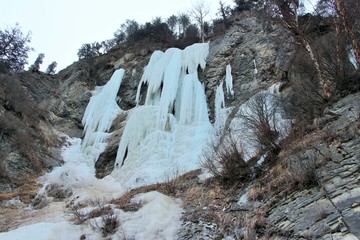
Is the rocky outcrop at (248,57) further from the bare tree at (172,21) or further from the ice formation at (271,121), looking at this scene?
the bare tree at (172,21)

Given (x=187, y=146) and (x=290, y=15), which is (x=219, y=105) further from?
(x=290, y=15)

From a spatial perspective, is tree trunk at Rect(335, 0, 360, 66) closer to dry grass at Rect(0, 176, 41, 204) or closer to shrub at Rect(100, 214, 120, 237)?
shrub at Rect(100, 214, 120, 237)

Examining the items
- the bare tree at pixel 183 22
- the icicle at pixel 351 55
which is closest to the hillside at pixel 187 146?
the icicle at pixel 351 55

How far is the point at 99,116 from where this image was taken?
2191 centimetres

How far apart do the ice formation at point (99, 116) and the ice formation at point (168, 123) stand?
2.05 metres

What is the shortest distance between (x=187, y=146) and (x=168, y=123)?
2.15 meters

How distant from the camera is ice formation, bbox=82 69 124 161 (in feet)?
64.9

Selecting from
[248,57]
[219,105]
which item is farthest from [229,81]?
[248,57]

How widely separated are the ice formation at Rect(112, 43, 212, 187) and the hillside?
0.07m

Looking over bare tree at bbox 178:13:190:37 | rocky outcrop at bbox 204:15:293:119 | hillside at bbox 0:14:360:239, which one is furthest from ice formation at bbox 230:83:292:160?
bare tree at bbox 178:13:190:37

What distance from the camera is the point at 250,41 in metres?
20.5

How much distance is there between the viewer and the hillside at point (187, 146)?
5883 mm

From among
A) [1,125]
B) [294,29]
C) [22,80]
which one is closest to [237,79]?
[294,29]

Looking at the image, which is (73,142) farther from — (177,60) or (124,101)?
(177,60)
